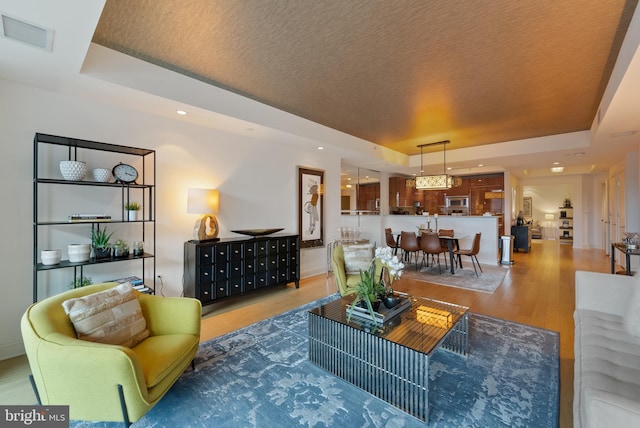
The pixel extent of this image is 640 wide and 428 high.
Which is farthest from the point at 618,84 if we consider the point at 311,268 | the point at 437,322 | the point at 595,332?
the point at 311,268

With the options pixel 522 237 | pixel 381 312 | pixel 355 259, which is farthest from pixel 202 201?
pixel 522 237

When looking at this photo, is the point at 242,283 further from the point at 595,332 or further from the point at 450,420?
the point at 595,332

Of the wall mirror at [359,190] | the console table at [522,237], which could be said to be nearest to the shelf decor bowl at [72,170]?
the wall mirror at [359,190]

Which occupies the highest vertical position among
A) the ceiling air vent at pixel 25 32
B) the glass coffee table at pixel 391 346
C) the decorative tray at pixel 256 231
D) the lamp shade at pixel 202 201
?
the ceiling air vent at pixel 25 32

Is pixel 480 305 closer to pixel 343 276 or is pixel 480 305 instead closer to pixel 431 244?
pixel 343 276

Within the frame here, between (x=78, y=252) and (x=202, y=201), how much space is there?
1.31 metres

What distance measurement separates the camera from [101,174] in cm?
278

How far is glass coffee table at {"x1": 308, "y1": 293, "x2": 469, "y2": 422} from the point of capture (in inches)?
69.6

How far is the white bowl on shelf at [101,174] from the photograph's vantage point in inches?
109

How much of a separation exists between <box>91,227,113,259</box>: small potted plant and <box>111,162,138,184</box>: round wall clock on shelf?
579 millimetres

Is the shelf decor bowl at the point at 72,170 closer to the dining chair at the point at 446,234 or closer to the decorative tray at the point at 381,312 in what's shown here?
the decorative tray at the point at 381,312

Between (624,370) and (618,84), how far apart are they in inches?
98.5

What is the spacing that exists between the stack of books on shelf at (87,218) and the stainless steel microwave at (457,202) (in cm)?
977

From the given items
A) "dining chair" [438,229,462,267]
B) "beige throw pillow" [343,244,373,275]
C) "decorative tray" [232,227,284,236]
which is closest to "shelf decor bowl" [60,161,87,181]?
"decorative tray" [232,227,284,236]
